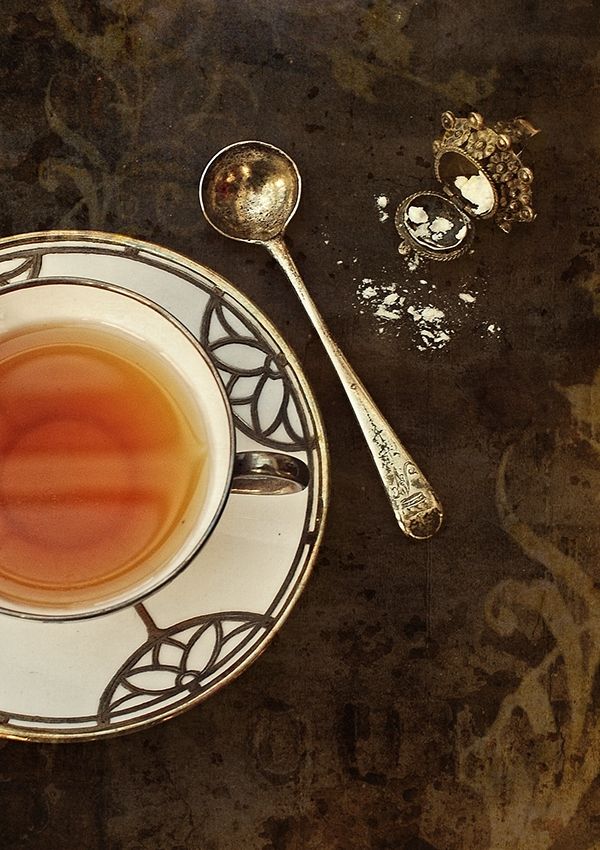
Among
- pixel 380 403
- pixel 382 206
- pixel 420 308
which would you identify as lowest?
pixel 380 403

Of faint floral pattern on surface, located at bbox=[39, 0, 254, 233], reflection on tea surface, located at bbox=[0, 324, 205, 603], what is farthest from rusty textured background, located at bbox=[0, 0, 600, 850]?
reflection on tea surface, located at bbox=[0, 324, 205, 603]

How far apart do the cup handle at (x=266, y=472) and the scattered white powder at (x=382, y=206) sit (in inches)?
17.2

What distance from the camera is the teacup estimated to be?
870 millimetres

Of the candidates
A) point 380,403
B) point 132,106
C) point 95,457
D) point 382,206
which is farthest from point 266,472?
point 132,106

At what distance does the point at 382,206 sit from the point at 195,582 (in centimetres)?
53

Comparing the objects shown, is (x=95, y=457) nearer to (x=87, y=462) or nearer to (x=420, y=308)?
(x=87, y=462)

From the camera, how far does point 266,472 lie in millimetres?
790

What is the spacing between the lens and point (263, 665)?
3.57 feet

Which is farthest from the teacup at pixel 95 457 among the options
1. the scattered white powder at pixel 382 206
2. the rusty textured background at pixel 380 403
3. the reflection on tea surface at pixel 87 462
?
the scattered white powder at pixel 382 206

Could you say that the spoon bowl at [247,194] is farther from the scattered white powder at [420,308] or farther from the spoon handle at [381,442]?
the scattered white powder at [420,308]

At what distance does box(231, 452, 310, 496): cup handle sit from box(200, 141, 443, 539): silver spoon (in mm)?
270

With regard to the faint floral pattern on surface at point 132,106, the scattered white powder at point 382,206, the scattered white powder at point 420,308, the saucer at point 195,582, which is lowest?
the saucer at point 195,582

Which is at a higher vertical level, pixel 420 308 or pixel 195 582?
pixel 420 308

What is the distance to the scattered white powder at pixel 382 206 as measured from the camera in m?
1.11
